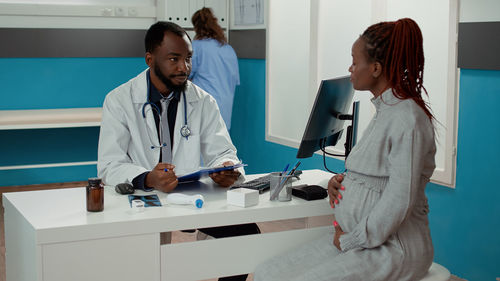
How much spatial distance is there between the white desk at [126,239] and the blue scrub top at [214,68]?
8.38ft

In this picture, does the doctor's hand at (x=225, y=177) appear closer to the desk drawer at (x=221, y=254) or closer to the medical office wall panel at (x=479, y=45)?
the desk drawer at (x=221, y=254)

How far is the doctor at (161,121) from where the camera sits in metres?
2.06

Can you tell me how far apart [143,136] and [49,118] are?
2317 mm

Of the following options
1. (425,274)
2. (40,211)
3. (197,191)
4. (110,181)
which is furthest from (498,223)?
(40,211)

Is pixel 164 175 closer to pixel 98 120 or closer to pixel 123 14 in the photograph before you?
pixel 98 120

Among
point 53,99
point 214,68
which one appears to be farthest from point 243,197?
point 53,99

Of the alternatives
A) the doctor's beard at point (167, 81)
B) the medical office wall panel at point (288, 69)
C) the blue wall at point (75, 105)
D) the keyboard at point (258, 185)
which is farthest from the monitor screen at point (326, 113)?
the medical office wall panel at point (288, 69)

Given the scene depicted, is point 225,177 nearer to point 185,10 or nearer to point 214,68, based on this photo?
point 214,68

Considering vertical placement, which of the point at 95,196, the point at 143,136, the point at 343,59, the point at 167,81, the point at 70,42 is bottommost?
the point at 95,196

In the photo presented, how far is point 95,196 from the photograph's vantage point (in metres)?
1.62

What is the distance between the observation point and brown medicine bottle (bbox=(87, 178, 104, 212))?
1.62m

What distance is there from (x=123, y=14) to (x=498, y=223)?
3.32 meters

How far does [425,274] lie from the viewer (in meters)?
1.63

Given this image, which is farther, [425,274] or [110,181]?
[110,181]
